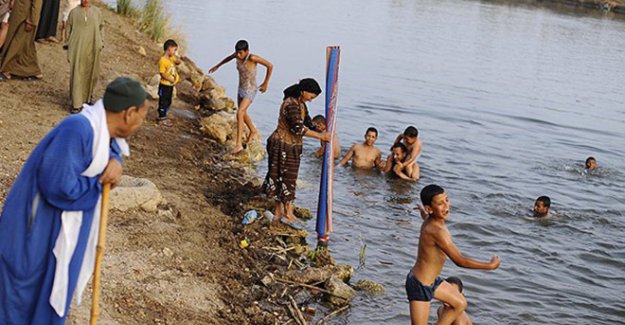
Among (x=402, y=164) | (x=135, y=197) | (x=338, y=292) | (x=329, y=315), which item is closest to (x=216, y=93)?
(x=402, y=164)

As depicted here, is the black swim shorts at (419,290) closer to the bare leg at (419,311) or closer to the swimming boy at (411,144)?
the bare leg at (419,311)

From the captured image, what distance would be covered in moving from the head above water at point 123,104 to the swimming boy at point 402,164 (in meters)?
10.2

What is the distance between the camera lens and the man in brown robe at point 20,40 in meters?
11.9

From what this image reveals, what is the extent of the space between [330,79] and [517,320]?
3063 mm

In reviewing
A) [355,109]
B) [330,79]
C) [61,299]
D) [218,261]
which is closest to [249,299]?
[218,261]

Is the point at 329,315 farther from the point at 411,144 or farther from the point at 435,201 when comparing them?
the point at 411,144

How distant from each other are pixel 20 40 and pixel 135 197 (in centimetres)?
491

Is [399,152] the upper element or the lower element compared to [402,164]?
upper

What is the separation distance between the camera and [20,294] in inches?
167

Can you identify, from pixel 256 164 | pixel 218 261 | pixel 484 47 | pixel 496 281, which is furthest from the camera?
pixel 484 47

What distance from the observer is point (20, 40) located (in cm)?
1202

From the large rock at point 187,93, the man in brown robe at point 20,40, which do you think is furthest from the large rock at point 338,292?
the large rock at point 187,93

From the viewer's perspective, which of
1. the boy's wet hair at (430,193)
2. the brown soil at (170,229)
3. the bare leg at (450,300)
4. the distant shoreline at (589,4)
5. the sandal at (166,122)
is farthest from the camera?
the distant shoreline at (589,4)

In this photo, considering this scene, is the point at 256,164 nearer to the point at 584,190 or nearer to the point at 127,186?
the point at 127,186
